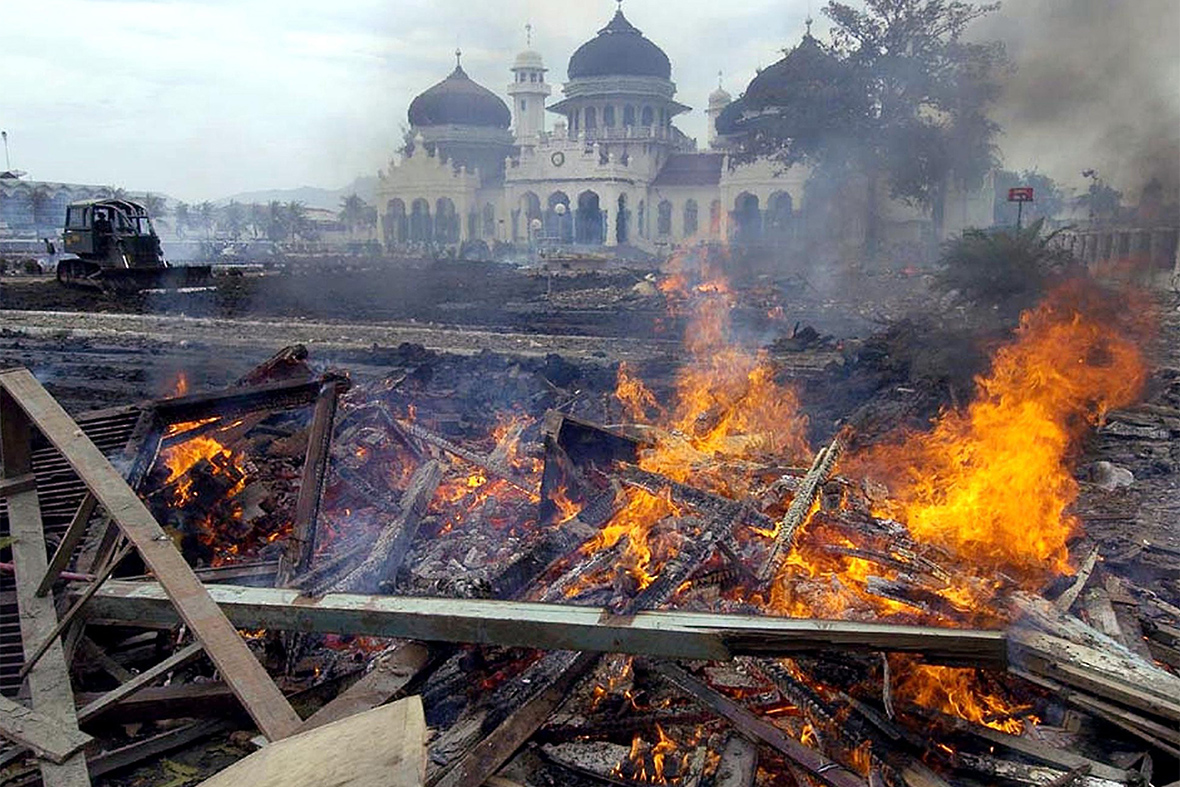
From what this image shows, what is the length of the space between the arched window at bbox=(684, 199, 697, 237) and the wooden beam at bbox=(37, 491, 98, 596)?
Answer: 56050mm

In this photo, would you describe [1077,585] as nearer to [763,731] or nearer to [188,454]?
[763,731]

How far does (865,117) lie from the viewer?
127 feet

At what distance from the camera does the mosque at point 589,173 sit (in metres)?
55.2

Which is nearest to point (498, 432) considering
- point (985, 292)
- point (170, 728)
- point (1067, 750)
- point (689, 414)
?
point (689, 414)

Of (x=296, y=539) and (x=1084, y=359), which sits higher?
(x=1084, y=359)

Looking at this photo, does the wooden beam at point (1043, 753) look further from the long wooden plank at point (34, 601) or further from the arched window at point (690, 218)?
the arched window at point (690, 218)

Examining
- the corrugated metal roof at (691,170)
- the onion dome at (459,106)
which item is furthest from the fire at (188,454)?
the onion dome at (459,106)

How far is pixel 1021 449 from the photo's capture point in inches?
285

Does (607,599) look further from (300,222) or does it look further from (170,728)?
(300,222)

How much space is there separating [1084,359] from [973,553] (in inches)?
279

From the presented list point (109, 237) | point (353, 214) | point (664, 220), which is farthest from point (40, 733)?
point (353, 214)

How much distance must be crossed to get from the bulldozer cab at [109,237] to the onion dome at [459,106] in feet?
139

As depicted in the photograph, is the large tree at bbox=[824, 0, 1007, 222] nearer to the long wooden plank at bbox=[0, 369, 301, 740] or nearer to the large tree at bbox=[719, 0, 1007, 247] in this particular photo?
the large tree at bbox=[719, 0, 1007, 247]

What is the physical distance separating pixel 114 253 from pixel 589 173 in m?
34.1
